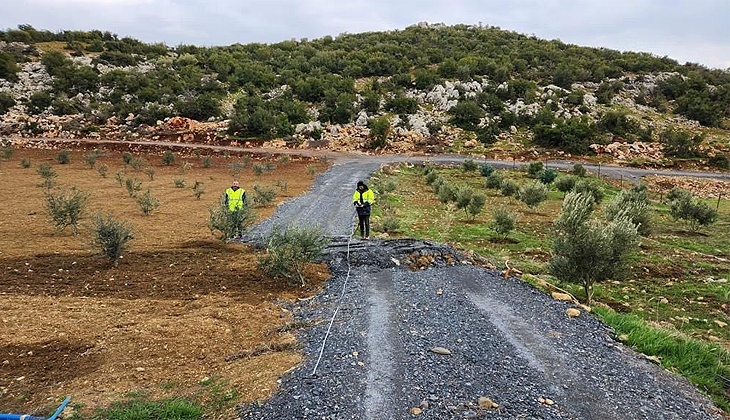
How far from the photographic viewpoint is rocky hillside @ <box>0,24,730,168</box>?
47062 millimetres

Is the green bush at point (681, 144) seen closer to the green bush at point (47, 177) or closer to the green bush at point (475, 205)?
the green bush at point (475, 205)

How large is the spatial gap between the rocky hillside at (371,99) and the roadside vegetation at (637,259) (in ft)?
76.1

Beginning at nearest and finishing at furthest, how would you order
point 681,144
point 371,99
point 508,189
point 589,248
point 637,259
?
point 589,248 → point 637,259 → point 508,189 → point 681,144 → point 371,99

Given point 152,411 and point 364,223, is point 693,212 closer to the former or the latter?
point 364,223

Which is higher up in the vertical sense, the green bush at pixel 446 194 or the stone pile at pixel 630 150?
the stone pile at pixel 630 150

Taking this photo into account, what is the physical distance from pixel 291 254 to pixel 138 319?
3170 mm

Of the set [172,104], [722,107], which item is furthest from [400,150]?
[722,107]

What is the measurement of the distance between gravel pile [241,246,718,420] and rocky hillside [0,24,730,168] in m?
38.4

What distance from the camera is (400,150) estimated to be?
150 feet

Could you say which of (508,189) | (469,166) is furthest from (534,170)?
(508,189)

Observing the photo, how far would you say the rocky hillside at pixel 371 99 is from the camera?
1853 inches

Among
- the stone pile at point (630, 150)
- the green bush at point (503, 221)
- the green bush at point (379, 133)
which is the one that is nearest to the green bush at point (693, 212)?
the green bush at point (503, 221)

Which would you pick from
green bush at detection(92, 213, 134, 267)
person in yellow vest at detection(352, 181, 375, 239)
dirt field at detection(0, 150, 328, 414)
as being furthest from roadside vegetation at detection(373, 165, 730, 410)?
green bush at detection(92, 213, 134, 267)

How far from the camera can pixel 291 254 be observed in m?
9.59
